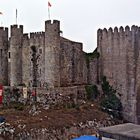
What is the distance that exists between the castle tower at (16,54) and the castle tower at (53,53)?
4193 millimetres

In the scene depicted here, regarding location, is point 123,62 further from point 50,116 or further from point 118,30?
point 50,116

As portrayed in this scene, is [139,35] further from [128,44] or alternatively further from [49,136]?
[49,136]

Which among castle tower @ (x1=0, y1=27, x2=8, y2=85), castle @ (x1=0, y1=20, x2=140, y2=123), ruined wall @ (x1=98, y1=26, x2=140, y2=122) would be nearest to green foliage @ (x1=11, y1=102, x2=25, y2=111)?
castle @ (x1=0, y1=20, x2=140, y2=123)

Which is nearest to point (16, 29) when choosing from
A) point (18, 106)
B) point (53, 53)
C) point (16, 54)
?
point (16, 54)

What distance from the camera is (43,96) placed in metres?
35.2

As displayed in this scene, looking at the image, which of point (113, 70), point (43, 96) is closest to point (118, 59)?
point (113, 70)

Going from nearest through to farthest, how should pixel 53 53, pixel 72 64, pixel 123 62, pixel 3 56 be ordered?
pixel 53 53 < pixel 123 62 < pixel 72 64 < pixel 3 56

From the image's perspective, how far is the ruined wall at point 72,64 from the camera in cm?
3781

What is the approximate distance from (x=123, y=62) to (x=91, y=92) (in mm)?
4109

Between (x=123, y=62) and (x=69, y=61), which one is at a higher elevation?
(x=69, y=61)

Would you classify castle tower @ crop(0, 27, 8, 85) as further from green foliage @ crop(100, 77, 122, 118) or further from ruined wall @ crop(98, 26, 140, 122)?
green foliage @ crop(100, 77, 122, 118)

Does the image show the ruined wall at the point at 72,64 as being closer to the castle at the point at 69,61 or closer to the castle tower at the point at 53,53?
the castle at the point at 69,61

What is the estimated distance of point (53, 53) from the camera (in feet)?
118

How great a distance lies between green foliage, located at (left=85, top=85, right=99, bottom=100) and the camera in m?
37.8
